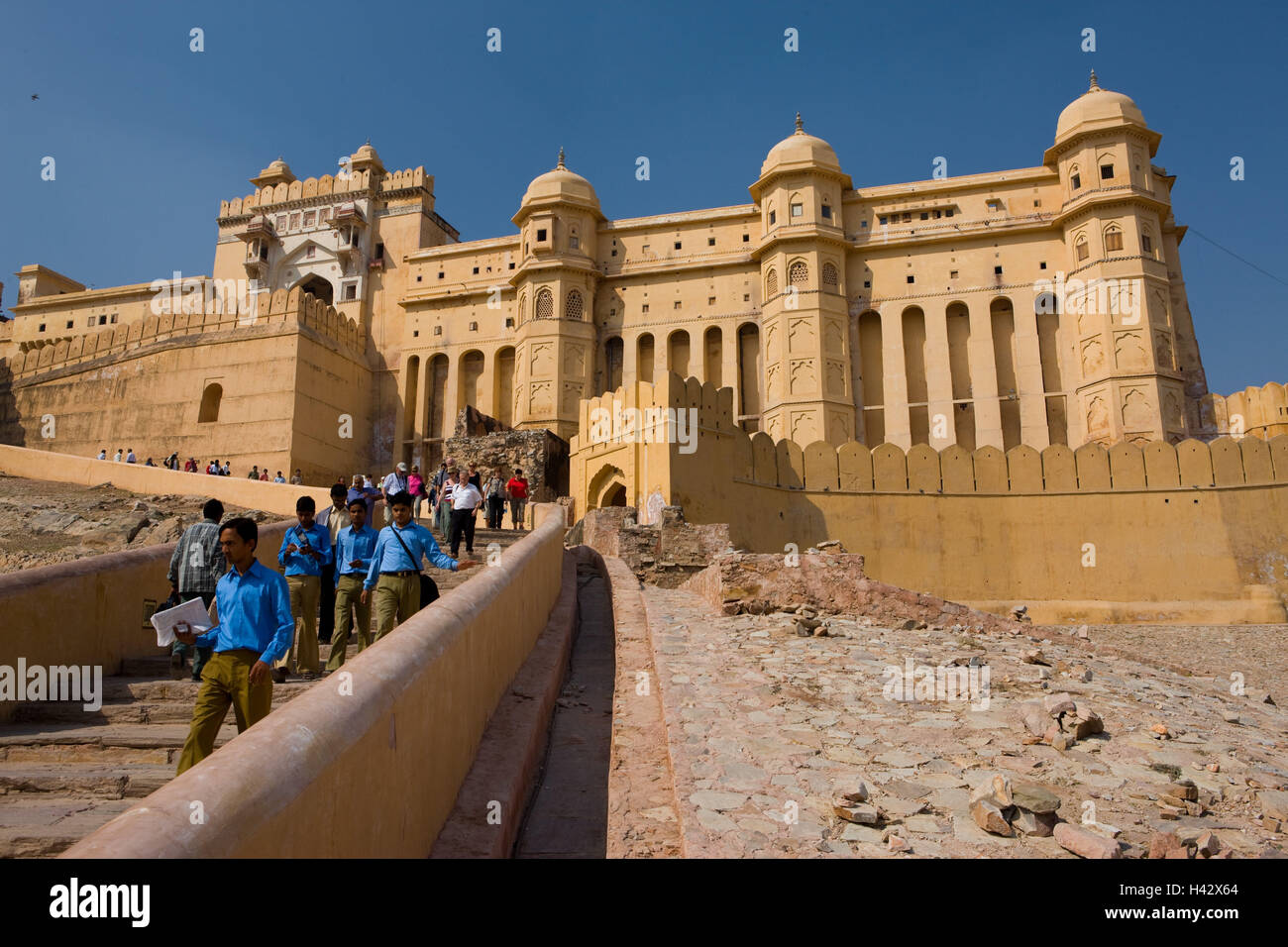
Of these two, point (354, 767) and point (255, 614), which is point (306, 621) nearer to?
point (255, 614)

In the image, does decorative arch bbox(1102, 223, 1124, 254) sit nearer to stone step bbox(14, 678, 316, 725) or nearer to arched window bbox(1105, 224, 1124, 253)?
Answer: arched window bbox(1105, 224, 1124, 253)

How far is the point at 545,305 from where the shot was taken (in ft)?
111

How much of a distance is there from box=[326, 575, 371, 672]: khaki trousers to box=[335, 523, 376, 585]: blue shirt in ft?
0.22

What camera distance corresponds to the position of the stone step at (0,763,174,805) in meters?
4.01

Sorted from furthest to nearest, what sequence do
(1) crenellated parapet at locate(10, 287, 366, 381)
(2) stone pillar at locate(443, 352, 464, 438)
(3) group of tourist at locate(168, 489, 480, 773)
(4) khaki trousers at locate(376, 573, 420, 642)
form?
1. (2) stone pillar at locate(443, 352, 464, 438)
2. (1) crenellated parapet at locate(10, 287, 366, 381)
3. (4) khaki trousers at locate(376, 573, 420, 642)
4. (3) group of tourist at locate(168, 489, 480, 773)

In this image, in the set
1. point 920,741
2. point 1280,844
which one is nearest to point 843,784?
point 920,741

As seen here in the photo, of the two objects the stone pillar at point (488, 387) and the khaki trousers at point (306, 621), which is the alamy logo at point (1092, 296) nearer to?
the stone pillar at point (488, 387)

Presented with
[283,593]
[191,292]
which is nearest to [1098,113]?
[283,593]

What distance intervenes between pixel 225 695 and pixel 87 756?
4.40 feet

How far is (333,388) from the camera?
33.1m

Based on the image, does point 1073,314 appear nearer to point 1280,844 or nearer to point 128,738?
point 1280,844

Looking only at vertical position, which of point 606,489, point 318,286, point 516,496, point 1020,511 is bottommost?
point 1020,511

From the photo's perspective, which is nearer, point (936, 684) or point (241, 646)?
point (241, 646)
